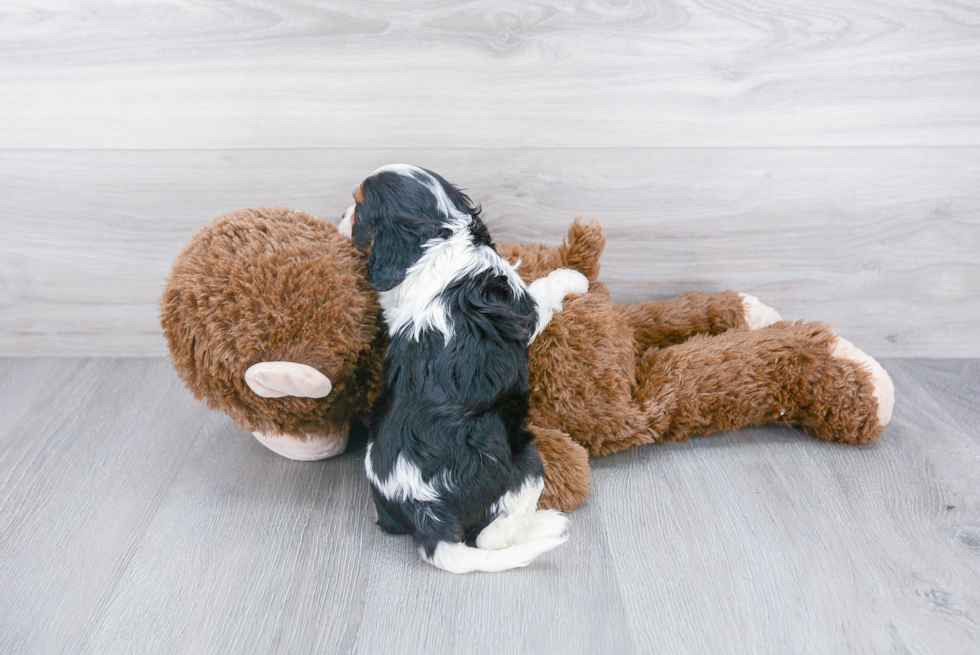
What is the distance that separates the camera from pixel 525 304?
1112 mm

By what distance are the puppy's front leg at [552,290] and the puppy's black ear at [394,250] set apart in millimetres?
238

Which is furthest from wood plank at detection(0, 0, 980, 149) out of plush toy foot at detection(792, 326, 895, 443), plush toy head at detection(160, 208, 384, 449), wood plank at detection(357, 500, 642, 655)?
wood plank at detection(357, 500, 642, 655)

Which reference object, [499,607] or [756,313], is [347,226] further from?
[756,313]

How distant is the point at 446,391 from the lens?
999mm

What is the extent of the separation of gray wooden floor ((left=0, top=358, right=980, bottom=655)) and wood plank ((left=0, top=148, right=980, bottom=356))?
307 mm

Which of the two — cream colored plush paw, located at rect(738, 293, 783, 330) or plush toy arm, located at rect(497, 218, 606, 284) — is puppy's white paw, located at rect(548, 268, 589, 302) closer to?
plush toy arm, located at rect(497, 218, 606, 284)

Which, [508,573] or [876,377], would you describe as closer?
[508,573]

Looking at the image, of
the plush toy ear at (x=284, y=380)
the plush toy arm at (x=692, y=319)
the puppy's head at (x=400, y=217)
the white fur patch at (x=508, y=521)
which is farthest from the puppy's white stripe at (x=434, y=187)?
the plush toy arm at (x=692, y=319)

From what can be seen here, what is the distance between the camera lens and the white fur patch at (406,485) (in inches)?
38.5

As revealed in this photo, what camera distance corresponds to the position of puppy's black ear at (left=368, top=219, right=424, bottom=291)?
1025 mm

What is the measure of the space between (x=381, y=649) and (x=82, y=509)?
0.63m

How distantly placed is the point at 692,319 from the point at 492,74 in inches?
25.5

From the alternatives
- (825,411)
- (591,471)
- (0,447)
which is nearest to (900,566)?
(825,411)

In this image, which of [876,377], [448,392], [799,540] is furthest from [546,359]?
[876,377]
